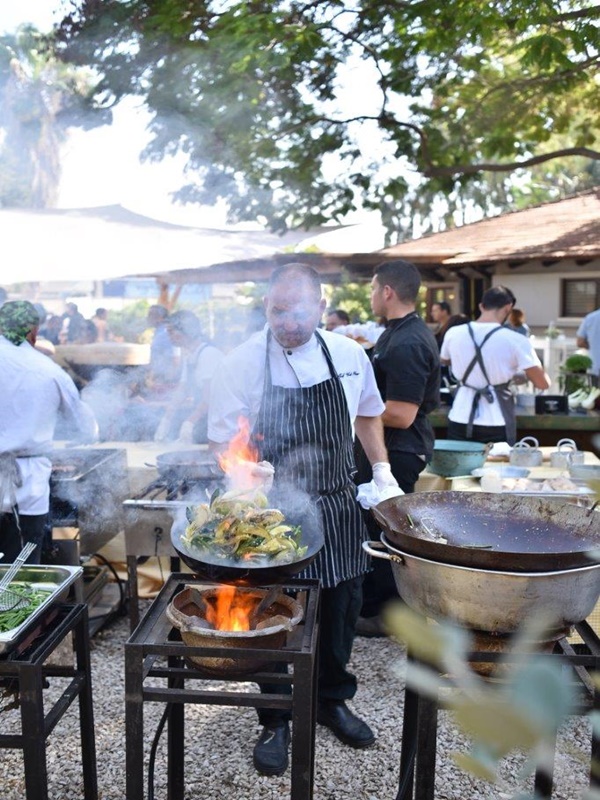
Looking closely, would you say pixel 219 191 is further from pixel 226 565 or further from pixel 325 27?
pixel 226 565

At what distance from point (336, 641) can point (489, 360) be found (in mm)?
3078

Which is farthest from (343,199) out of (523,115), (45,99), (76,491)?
(76,491)

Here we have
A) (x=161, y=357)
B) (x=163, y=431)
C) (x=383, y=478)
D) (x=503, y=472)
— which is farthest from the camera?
(x=161, y=357)

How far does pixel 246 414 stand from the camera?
326 centimetres

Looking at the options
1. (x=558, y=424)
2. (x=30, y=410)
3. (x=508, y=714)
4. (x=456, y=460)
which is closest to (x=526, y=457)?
(x=456, y=460)

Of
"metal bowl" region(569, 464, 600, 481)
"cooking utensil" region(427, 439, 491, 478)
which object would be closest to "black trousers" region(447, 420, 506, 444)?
"cooking utensil" region(427, 439, 491, 478)

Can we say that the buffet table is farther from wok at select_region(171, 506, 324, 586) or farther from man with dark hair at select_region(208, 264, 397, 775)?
wok at select_region(171, 506, 324, 586)

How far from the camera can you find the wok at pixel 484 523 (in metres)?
2.23

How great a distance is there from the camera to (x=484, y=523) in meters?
2.54

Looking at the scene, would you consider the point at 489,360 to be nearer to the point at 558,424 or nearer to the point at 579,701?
the point at 558,424

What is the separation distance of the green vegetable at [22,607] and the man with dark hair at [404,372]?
2159 mm

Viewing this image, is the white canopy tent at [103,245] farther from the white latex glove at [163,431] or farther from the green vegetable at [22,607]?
the green vegetable at [22,607]

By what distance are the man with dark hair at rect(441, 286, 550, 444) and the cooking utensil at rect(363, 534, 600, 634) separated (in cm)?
381

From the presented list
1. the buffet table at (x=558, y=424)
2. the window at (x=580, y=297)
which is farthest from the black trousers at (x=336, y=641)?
the window at (x=580, y=297)
